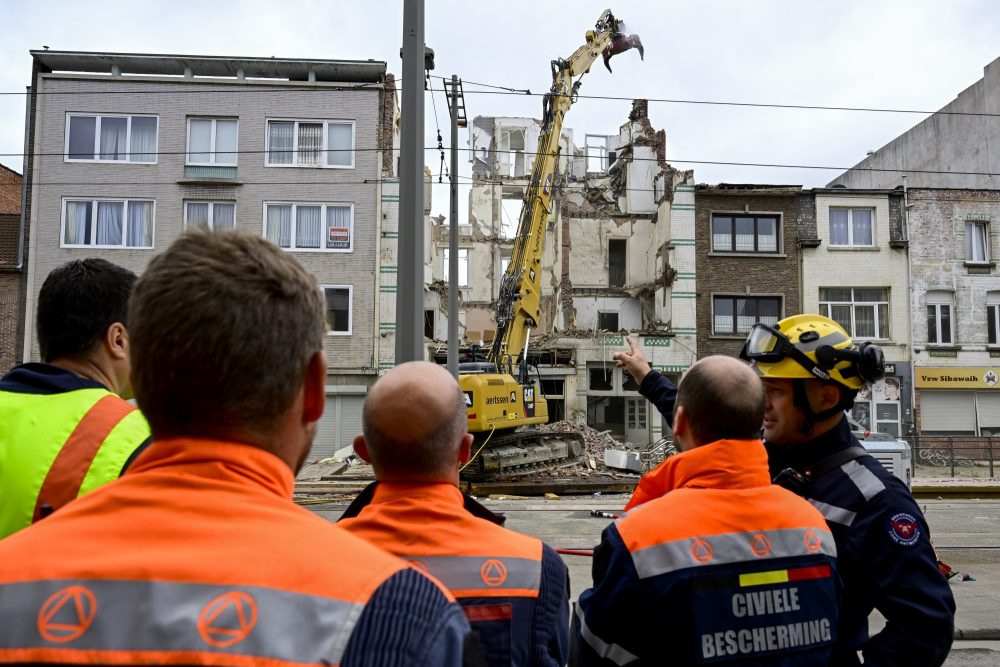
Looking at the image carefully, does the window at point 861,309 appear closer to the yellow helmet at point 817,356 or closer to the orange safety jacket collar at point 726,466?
the yellow helmet at point 817,356

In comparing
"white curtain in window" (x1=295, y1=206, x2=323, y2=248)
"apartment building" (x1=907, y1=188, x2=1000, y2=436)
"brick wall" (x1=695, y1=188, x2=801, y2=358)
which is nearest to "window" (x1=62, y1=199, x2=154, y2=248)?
"white curtain in window" (x1=295, y1=206, x2=323, y2=248)

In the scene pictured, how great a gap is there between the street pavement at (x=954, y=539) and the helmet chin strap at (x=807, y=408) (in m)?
4.52

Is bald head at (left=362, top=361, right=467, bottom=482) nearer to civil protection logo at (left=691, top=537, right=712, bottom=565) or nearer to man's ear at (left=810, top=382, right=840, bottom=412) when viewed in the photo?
civil protection logo at (left=691, top=537, right=712, bottom=565)

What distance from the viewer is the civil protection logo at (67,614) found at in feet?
3.41

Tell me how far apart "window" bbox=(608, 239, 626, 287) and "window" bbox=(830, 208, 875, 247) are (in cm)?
890

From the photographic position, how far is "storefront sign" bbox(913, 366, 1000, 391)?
26.1 metres

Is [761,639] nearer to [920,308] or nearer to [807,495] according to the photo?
[807,495]

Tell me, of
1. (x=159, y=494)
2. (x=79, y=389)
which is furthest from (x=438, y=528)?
(x=79, y=389)

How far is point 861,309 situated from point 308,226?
20.6m

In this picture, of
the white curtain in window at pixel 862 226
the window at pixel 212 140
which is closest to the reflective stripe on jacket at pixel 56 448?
the window at pixel 212 140

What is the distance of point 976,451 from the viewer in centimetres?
2519

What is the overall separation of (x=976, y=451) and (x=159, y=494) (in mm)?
29673

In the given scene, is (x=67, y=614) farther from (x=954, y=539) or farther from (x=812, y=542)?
(x=954, y=539)

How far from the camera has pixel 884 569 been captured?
2486 millimetres
